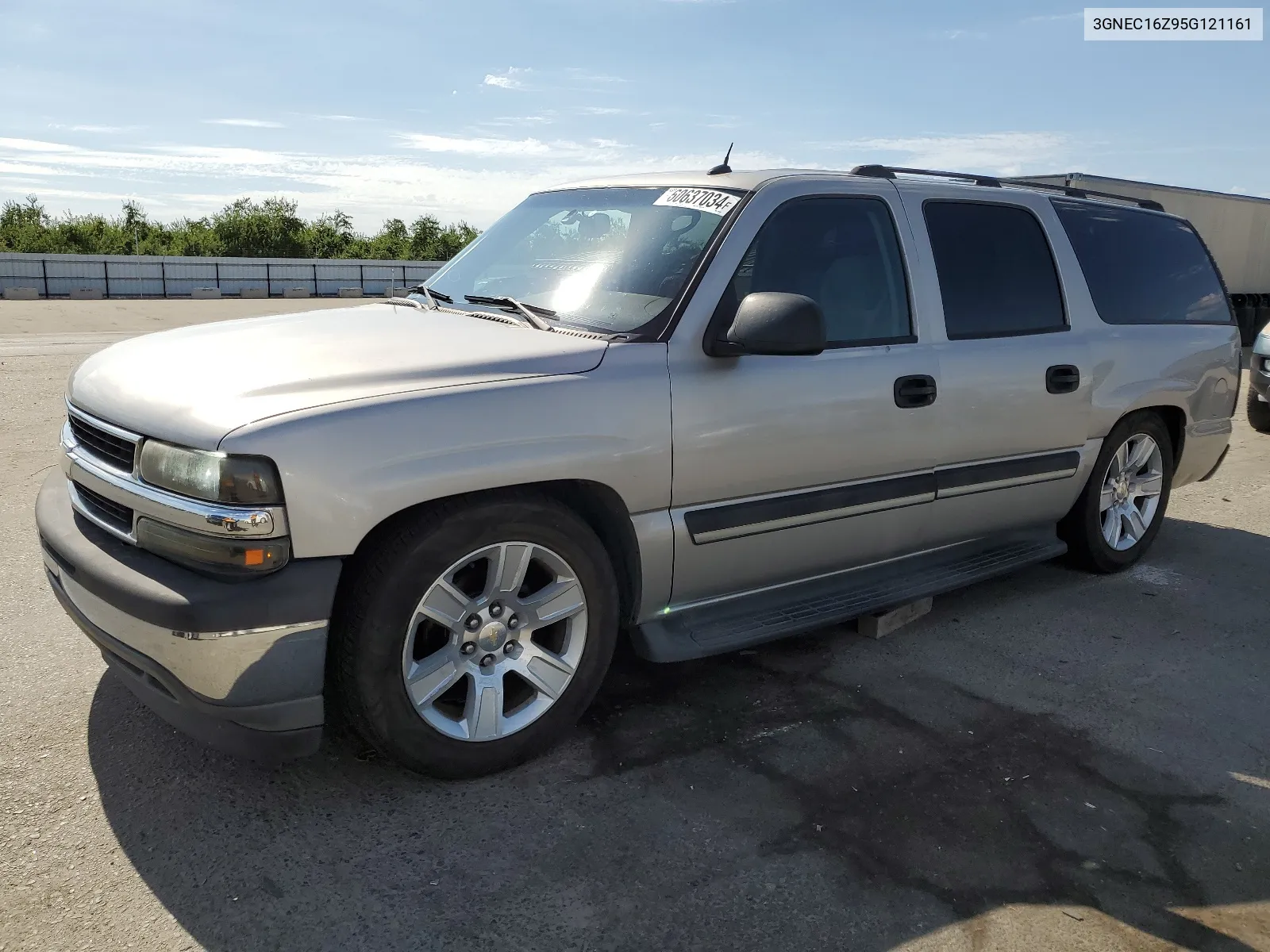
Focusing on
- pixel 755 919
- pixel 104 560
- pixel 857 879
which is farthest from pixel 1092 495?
pixel 104 560

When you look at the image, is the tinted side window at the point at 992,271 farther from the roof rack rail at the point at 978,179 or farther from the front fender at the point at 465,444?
the front fender at the point at 465,444

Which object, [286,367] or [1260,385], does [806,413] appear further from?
[1260,385]

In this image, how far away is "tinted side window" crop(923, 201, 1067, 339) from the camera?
4.25m

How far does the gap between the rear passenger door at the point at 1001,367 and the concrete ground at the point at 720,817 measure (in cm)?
68

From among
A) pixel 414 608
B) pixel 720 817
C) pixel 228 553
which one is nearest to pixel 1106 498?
pixel 720 817

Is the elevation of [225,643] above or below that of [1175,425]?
below

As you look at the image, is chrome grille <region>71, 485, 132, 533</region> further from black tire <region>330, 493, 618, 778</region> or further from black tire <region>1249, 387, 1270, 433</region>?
black tire <region>1249, 387, 1270, 433</region>

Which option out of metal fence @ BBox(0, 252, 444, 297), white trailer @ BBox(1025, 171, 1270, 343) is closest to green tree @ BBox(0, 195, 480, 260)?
metal fence @ BBox(0, 252, 444, 297)

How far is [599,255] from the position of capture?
3785 mm

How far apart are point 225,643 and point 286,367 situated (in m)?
0.83

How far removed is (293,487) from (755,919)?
1559 millimetres

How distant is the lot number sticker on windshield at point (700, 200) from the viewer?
3699 millimetres

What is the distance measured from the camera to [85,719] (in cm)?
338

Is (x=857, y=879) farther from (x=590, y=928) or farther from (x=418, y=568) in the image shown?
(x=418, y=568)
